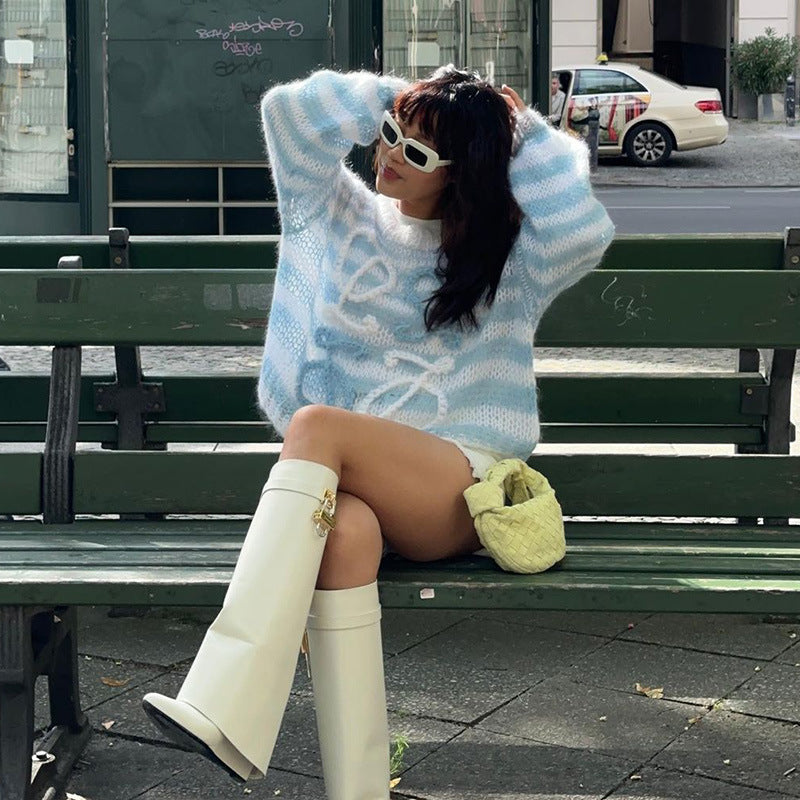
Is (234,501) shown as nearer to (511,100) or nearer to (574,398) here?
(511,100)

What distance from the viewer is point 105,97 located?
36.1ft

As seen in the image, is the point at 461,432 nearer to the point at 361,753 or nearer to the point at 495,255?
the point at 495,255

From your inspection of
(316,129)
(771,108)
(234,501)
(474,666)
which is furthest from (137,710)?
(771,108)

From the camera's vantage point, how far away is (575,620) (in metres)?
4.62

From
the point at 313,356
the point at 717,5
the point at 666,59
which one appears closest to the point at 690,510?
the point at 313,356

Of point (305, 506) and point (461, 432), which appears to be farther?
point (461, 432)

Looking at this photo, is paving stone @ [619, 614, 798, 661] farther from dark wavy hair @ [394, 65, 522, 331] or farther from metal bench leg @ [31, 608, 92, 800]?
metal bench leg @ [31, 608, 92, 800]

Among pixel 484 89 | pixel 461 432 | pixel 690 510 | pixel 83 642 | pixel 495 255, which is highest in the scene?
pixel 484 89

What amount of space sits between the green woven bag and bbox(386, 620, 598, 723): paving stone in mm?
767

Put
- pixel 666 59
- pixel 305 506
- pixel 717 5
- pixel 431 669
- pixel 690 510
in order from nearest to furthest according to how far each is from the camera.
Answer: pixel 305 506 < pixel 690 510 < pixel 431 669 < pixel 717 5 < pixel 666 59

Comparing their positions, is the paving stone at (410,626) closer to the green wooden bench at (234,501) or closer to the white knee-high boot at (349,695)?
the green wooden bench at (234,501)

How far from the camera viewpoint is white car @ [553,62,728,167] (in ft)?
79.8

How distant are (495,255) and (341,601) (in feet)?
2.72

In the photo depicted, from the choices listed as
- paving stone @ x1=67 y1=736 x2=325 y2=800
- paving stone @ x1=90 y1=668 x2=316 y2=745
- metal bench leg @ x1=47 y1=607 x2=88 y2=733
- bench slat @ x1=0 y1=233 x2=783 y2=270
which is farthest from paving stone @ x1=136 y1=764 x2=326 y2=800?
bench slat @ x1=0 y1=233 x2=783 y2=270
